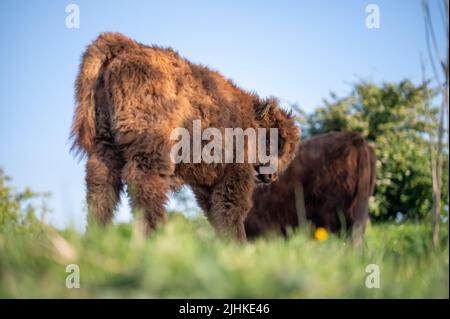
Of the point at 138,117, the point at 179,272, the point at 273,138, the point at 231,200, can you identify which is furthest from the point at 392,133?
the point at 179,272

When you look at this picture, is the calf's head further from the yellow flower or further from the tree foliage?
the tree foliage

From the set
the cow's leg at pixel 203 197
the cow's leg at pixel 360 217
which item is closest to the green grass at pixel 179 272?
the cow's leg at pixel 203 197

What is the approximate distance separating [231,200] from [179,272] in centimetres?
284

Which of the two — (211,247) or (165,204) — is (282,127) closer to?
(165,204)

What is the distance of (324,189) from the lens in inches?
356

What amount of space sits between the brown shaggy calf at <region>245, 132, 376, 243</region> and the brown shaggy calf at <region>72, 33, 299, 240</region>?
3.91 meters

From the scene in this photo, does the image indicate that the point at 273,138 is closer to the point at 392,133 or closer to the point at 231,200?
the point at 231,200

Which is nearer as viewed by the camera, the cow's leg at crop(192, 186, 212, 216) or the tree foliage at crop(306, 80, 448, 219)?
the cow's leg at crop(192, 186, 212, 216)

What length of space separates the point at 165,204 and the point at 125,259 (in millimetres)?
1661

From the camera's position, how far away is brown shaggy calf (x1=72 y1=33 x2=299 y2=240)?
4.54 metres

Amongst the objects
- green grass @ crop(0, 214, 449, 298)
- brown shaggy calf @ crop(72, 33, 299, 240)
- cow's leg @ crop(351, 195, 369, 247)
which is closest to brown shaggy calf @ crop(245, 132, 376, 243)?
cow's leg @ crop(351, 195, 369, 247)
